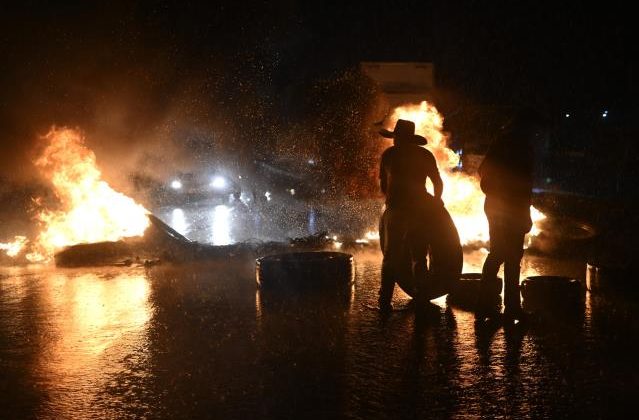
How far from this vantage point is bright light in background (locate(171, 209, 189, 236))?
18938 mm

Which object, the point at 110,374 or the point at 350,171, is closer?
the point at 110,374

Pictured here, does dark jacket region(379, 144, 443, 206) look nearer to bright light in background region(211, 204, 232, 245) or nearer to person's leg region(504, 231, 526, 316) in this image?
person's leg region(504, 231, 526, 316)

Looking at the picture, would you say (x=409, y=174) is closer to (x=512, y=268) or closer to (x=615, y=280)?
(x=512, y=268)

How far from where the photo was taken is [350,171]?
1211 inches

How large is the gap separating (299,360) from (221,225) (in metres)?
15.5

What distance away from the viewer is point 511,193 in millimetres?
6496

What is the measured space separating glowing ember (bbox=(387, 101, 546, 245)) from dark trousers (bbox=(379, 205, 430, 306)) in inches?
230

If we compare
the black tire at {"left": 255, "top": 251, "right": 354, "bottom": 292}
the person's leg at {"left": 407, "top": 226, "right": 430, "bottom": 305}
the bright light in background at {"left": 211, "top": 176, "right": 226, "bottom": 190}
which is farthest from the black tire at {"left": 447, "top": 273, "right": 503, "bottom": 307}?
the bright light in background at {"left": 211, "top": 176, "right": 226, "bottom": 190}

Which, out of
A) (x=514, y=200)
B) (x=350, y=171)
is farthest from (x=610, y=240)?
(x=350, y=171)

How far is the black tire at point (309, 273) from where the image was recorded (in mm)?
8242

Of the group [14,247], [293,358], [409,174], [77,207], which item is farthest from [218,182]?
[293,358]

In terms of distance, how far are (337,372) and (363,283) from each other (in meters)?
3.93

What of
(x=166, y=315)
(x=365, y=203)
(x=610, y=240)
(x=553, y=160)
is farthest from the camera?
(x=553, y=160)

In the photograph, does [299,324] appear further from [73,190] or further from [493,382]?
[73,190]
